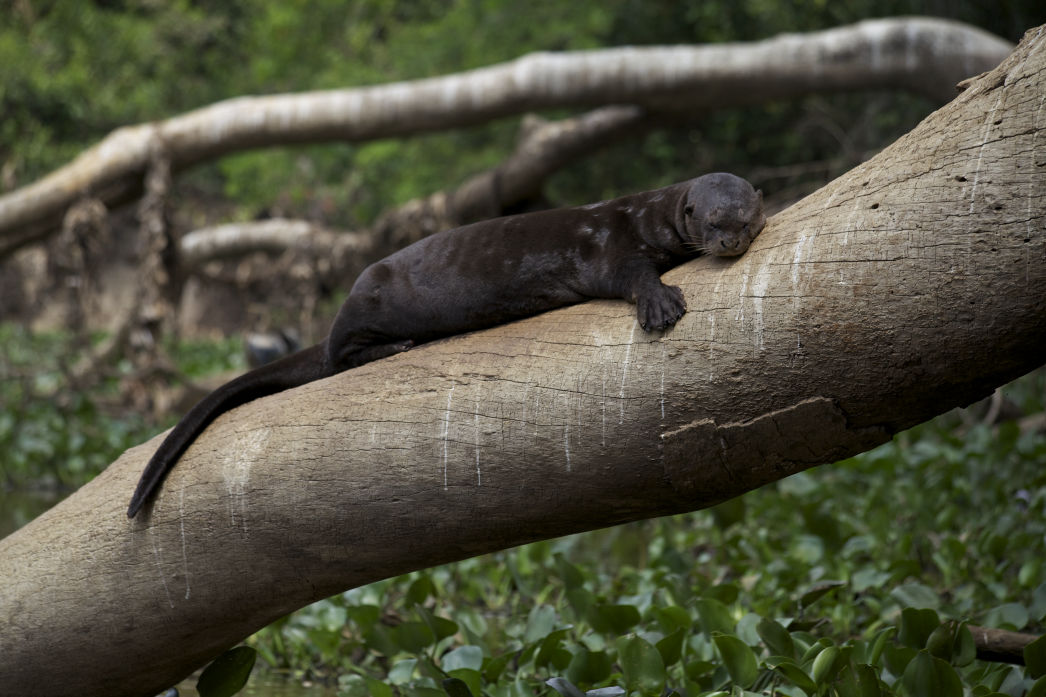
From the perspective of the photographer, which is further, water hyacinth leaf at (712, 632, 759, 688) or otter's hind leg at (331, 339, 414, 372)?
otter's hind leg at (331, 339, 414, 372)

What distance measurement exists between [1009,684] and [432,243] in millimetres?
1773

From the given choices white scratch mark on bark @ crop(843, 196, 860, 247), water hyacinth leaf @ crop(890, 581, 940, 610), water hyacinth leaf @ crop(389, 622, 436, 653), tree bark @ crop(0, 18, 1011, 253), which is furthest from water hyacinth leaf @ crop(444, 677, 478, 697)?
→ tree bark @ crop(0, 18, 1011, 253)

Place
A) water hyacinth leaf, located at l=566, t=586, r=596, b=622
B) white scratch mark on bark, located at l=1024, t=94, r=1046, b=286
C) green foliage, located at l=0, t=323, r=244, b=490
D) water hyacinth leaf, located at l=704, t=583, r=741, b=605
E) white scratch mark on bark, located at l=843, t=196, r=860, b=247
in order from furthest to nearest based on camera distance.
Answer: green foliage, located at l=0, t=323, r=244, b=490
water hyacinth leaf, located at l=704, t=583, r=741, b=605
water hyacinth leaf, located at l=566, t=586, r=596, b=622
white scratch mark on bark, located at l=843, t=196, r=860, b=247
white scratch mark on bark, located at l=1024, t=94, r=1046, b=286

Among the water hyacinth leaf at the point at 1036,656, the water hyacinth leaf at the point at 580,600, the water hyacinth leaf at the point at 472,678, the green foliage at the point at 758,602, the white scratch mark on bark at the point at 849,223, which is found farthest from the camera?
the water hyacinth leaf at the point at 580,600

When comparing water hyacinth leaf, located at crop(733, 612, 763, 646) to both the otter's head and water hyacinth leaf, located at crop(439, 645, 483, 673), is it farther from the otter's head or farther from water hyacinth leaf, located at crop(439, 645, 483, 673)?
the otter's head

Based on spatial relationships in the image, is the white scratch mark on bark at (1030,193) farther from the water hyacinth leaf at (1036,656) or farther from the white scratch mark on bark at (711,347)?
the water hyacinth leaf at (1036,656)

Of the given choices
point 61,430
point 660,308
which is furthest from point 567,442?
point 61,430

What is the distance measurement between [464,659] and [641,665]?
0.58 m

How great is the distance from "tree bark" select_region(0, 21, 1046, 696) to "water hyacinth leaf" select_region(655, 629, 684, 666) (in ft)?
2.15

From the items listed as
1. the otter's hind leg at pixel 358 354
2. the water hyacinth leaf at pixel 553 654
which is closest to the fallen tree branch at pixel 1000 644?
the water hyacinth leaf at pixel 553 654

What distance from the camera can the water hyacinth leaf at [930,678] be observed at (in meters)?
2.25

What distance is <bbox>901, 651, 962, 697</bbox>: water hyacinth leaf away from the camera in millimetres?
2249

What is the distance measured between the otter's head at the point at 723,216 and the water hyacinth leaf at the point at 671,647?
3.38 ft

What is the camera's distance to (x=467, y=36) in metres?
12.7
